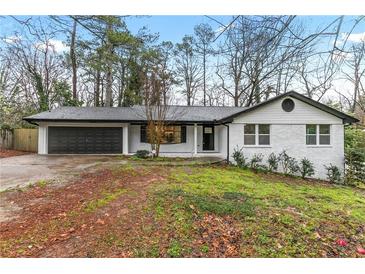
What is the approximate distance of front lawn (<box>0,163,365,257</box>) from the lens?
3.37 metres

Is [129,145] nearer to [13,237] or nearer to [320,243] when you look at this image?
[13,237]

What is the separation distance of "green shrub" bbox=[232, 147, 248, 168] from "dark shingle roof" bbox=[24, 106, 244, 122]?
256 cm

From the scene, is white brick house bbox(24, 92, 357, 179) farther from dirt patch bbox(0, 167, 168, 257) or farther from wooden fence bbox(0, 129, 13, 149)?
dirt patch bbox(0, 167, 168, 257)

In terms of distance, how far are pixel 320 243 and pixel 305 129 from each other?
404 inches

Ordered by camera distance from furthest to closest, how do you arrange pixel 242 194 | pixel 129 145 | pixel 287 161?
pixel 129 145, pixel 287 161, pixel 242 194

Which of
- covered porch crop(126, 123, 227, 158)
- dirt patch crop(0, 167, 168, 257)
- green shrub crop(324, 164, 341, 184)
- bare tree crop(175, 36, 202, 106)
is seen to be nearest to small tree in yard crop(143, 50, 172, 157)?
covered porch crop(126, 123, 227, 158)

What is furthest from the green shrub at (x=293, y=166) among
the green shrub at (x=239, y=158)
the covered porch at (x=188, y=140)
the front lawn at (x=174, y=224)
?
the front lawn at (x=174, y=224)

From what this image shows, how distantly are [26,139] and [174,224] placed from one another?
17.1 m

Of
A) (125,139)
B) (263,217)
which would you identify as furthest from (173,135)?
(263,217)

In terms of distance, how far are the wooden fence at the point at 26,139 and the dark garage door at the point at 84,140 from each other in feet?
10.7

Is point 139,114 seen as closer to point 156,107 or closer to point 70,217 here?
point 156,107
